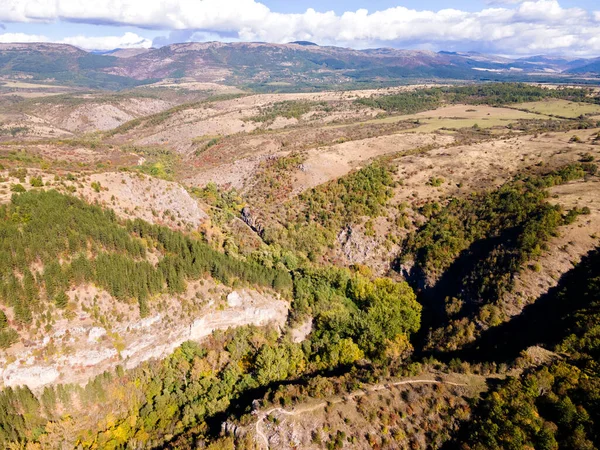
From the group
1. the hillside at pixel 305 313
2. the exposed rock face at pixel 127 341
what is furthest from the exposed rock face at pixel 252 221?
the exposed rock face at pixel 127 341

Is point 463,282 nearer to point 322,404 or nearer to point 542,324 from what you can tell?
point 542,324

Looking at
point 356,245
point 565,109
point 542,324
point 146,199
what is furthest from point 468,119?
point 146,199

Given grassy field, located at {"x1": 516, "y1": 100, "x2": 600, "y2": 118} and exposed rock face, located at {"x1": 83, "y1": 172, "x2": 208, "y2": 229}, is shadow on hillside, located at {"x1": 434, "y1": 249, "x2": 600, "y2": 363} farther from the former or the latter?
grassy field, located at {"x1": 516, "y1": 100, "x2": 600, "y2": 118}

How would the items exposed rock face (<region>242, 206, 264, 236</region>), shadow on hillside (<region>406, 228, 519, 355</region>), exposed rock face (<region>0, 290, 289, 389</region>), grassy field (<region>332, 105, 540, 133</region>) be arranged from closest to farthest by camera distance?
exposed rock face (<region>0, 290, 289, 389</region>) < shadow on hillside (<region>406, 228, 519, 355</region>) < exposed rock face (<region>242, 206, 264, 236</region>) < grassy field (<region>332, 105, 540, 133</region>)

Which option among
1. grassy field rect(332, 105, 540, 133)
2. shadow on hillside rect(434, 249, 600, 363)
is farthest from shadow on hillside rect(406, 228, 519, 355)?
grassy field rect(332, 105, 540, 133)

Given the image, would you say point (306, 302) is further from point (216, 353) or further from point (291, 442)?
point (291, 442)

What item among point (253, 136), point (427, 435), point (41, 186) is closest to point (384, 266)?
point (427, 435)

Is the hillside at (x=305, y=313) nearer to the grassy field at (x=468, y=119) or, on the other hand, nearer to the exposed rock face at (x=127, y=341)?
the exposed rock face at (x=127, y=341)
